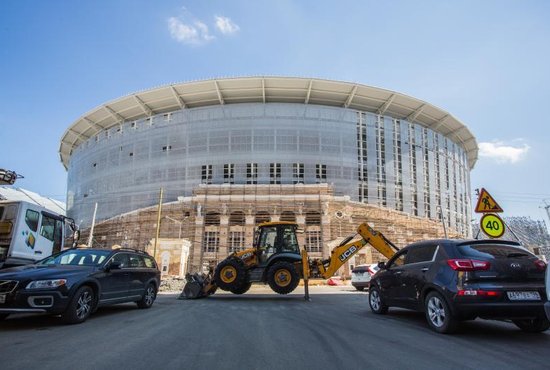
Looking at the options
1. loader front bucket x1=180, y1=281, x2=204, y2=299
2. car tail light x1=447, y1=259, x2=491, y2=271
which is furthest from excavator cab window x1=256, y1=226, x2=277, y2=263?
car tail light x1=447, y1=259, x2=491, y2=271

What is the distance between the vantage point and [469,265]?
5.81 metres

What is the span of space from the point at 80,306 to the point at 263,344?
3969mm

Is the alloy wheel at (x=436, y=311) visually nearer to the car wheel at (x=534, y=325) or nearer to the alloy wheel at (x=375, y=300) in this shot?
the car wheel at (x=534, y=325)

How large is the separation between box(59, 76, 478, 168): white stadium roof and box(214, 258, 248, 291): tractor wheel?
36.5 metres

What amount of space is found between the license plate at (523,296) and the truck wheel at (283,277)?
8.17 metres

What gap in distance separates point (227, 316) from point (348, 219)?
34.9 metres

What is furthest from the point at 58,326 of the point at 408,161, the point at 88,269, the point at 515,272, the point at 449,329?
the point at 408,161

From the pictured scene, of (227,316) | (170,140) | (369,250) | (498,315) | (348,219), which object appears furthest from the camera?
(170,140)

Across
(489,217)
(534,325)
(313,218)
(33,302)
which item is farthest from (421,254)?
(313,218)

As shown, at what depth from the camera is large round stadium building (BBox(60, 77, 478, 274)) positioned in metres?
42.3

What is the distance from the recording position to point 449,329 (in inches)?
231

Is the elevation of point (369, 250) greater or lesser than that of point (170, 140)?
lesser

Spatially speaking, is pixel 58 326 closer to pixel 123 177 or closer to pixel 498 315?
pixel 498 315

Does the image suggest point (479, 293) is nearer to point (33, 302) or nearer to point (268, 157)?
point (33, 302)
